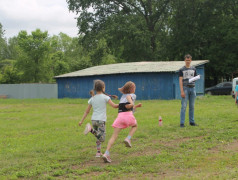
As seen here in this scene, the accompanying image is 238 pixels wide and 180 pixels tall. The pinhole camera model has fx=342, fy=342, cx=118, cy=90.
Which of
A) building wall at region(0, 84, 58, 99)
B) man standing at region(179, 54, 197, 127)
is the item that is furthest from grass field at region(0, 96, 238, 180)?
building wall at region(0, 84, 58, 99)

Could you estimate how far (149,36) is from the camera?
39.7 meters

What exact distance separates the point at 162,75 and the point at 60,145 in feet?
65.2

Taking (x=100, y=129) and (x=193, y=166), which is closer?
(x=193, y=166)

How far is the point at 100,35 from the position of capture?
3941 cm

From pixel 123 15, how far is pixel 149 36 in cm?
401

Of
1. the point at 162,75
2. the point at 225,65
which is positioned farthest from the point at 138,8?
the point at 162,75

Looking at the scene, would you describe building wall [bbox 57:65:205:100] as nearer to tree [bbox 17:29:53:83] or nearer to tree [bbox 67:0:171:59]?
tree [bbox 67:0:171:59]

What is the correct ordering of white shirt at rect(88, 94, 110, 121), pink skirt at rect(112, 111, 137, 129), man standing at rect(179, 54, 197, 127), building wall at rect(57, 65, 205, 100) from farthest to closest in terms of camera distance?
building wall at rect(57, 65, 205, 100), man standing at rect(179, 54, 197, 127), white shirt at rect(88, 94, 110, 121), pink skirt at rect(112, 111, 137, 129)

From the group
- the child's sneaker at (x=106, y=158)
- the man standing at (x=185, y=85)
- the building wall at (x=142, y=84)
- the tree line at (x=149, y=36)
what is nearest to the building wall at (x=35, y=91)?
the tree line at (x=149, y=36)

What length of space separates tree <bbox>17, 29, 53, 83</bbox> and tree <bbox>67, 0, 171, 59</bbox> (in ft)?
21.8

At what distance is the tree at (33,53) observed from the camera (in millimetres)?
45128

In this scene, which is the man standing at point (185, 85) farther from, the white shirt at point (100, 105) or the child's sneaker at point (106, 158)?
the child's sneaker at point (106, 158)

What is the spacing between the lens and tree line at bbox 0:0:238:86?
3697 cm

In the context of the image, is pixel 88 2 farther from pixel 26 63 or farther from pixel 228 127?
pixel 228 127
